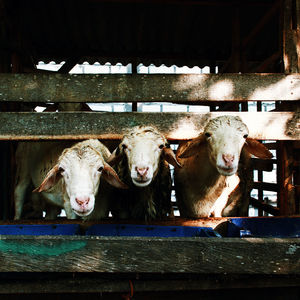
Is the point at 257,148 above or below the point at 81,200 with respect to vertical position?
above

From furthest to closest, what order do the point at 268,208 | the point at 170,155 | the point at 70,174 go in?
1. the point at 268,208
2. the point at 170,155
3. the point at 70,174

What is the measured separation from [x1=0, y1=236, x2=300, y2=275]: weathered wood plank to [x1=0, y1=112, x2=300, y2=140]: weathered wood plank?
1.19 metres

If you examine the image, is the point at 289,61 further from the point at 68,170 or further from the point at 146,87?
the point at 68,170

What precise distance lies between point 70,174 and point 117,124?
61 cm

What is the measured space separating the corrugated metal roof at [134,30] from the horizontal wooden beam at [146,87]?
6.02 feet

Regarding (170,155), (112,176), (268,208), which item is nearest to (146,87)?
(170,155)

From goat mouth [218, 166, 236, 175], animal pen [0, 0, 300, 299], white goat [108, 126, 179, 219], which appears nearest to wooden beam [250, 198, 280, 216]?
animal pen [0, 0, 300, 299]

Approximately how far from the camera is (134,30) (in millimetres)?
5305

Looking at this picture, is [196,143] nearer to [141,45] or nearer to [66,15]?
[66,15]

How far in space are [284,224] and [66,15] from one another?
14.2 ft

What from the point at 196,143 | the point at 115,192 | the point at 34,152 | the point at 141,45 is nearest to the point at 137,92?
the point at 196,143
